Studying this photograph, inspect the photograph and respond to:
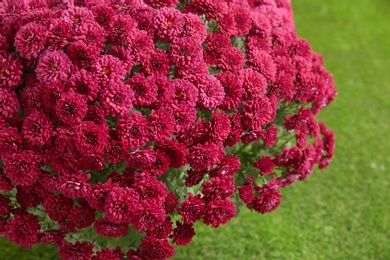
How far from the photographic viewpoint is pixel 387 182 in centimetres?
345

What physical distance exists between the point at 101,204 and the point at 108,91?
354mm

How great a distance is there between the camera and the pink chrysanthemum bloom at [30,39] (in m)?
1.72

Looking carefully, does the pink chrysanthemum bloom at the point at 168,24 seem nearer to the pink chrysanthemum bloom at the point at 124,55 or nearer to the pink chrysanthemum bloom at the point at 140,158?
the pink chrysanthemum bloom at the point at 124,55

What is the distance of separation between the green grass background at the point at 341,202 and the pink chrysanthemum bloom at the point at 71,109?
127 centimetres

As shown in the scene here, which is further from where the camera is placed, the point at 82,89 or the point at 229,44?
the point at 229,44

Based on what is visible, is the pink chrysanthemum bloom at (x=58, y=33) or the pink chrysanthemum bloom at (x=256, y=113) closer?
the pink chrysanthemum bloom at (x=58, y=33)

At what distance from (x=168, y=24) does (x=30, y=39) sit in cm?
46

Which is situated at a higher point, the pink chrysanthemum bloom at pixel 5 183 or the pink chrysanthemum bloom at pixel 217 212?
the pink chrysanthemum bloom at pixel 217 212

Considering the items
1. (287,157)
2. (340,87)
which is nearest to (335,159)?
(340,87)

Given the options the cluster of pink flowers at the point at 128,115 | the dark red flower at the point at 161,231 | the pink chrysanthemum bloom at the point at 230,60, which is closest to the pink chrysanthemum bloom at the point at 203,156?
the cluster of pink flowers at the point at 128,115

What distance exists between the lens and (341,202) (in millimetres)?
3258

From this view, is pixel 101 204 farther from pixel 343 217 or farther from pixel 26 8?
pixel 343 217

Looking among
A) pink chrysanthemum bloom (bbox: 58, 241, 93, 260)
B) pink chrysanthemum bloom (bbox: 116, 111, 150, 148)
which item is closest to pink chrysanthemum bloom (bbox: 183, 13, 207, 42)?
pink chrysanthemum bloom (bbox: 116, 111, 150, 148)

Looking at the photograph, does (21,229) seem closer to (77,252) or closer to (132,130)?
(77,252)
